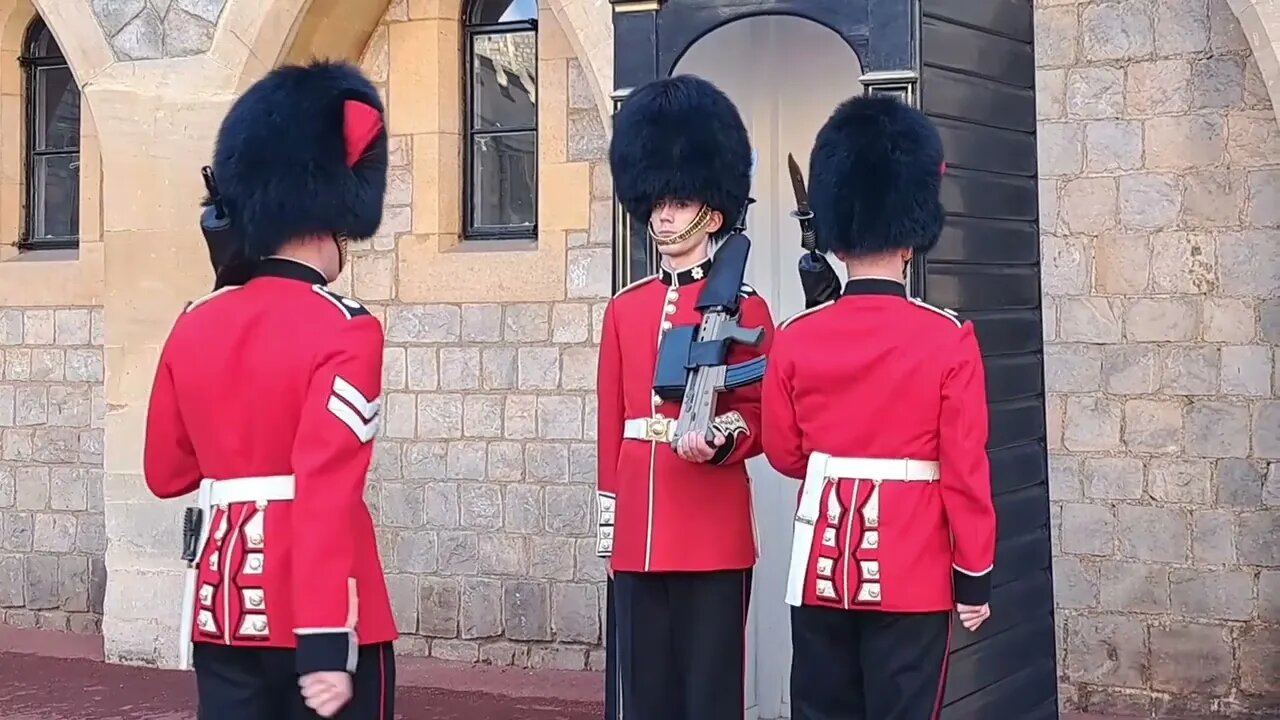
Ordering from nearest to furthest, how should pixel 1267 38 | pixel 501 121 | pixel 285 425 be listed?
pixel 285 425 → pixel 1267 38 → pixel 501 121

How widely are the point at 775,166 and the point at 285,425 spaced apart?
6.54 ft

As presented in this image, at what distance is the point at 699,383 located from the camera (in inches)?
117

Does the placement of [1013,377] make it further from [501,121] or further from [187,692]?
[187,692]

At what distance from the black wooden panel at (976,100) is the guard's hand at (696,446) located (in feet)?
2.87

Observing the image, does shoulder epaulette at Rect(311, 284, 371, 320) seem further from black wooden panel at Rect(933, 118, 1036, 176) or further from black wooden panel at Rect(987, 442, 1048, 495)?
black wooden panel at Rect(987, 442, 1048, 495)

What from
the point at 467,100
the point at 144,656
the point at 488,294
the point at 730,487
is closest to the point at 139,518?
the point at 144,656

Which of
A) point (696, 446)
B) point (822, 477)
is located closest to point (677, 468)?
point (696, 446)

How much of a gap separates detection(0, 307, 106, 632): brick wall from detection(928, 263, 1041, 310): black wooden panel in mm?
4190

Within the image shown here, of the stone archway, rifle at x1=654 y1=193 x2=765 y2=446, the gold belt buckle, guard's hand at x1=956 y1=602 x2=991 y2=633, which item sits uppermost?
the stone archway

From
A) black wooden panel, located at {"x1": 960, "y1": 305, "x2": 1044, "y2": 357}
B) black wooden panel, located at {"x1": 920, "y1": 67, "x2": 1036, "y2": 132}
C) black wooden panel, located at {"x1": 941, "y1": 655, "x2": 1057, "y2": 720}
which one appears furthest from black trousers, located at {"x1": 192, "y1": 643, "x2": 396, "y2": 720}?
black wooden panel, located at {"x1": 920, "y1": 67, "x2": 1036, "y2": 132}

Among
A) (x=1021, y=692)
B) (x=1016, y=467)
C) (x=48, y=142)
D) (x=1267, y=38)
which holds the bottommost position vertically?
(x=1021, y=692)

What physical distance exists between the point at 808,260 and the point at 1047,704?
4.00 ft

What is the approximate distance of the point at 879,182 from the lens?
2.95 metres

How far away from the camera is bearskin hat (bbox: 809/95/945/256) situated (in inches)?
115
